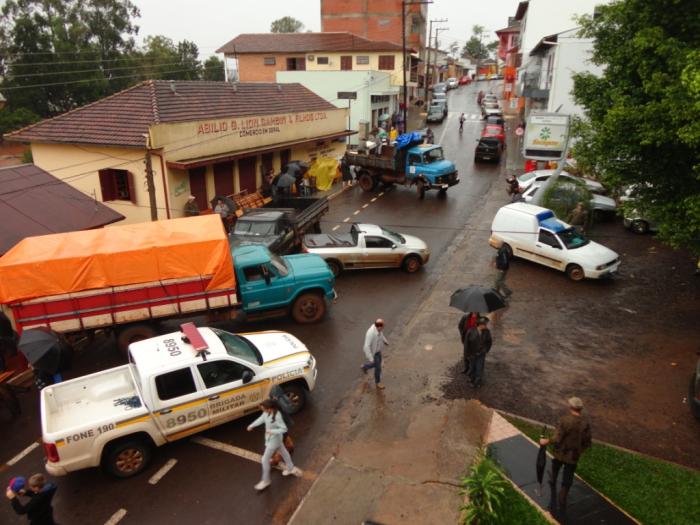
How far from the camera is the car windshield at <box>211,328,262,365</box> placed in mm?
9211

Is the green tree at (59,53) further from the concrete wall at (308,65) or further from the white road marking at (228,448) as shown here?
the white road marking at (228,448)

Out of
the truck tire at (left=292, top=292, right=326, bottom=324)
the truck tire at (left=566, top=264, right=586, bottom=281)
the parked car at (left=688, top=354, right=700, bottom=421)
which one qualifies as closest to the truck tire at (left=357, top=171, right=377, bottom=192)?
the truck tire at (left=566, top=264, right=586, bottom=281)

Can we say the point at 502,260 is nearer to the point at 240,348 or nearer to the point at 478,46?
the point at 240,348

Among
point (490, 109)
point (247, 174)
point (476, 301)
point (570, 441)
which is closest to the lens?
point (570, 441)

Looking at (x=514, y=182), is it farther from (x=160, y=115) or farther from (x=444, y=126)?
(x=444, y=126)

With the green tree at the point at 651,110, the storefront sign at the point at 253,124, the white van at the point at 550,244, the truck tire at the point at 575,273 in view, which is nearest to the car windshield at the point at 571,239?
the white van at the point at 550,244

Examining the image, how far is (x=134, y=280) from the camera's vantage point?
1143 centimetres

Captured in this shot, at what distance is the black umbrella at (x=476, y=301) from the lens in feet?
34.6

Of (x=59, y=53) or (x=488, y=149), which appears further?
(x=59, y=53)

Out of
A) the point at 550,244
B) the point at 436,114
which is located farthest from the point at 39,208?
the point at 436,114

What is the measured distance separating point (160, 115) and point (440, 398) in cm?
1617

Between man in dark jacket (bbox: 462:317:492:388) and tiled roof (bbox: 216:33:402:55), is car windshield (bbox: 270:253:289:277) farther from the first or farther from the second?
tiled roof (bbox: 216:33:402:55)

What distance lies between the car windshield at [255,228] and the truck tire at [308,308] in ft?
12.6

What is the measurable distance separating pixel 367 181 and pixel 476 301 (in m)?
18.5
